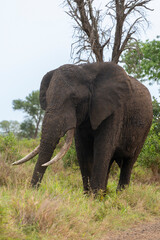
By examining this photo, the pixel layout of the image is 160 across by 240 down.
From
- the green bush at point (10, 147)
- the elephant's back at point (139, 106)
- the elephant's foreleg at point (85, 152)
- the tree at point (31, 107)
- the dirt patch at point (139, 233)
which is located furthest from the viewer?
the tree at point (31, 107)

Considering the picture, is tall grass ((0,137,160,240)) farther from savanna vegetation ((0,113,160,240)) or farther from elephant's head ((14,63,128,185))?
elephant's head ((14,63,128,185))

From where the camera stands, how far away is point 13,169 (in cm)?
763

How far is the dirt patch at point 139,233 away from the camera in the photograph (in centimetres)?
443

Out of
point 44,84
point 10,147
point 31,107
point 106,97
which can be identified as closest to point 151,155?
point 10,147

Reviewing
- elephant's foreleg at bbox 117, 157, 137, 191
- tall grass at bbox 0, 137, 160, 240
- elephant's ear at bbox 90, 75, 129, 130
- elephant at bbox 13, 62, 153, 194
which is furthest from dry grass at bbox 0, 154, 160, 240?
elephant's ear at bbox 90, 75, 129, 130

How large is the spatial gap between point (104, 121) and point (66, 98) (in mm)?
939

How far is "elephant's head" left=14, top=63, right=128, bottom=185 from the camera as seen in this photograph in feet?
18.4

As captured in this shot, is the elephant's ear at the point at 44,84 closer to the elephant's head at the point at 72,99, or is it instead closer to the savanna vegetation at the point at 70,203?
the elephant's head at the point at 72,99

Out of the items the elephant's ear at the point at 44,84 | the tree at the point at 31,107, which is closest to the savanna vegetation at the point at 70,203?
the elephant's ear at the point at 44,84

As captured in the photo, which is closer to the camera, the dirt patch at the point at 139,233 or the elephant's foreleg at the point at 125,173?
the dirt patch at the point at 139,233

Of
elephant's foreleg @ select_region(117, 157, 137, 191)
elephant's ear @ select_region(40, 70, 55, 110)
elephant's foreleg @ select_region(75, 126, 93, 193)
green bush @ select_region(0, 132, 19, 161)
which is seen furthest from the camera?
green bush @ select_region(0, 132, 19, 161)

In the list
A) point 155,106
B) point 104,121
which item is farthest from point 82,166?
point 155,106

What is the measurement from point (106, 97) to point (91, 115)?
450 mm

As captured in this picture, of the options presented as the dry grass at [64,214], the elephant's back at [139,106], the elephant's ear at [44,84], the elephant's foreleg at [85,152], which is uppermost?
the elephant's ear at [44,84]
